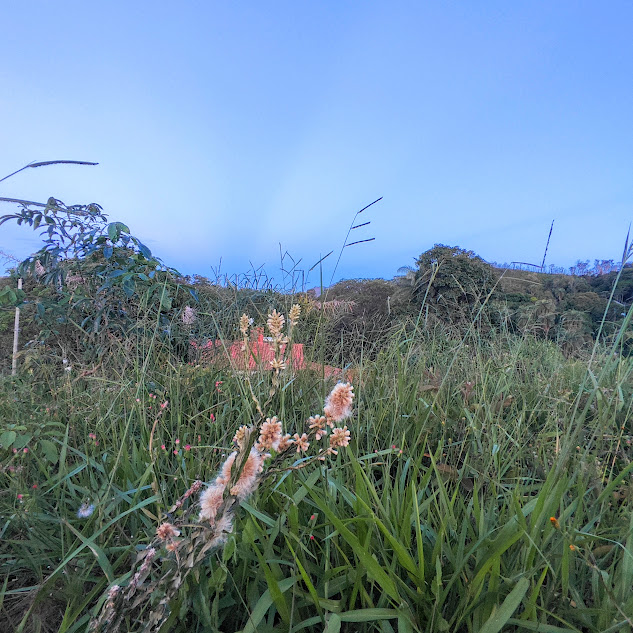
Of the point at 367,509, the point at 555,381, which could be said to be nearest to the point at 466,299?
the point at 555,381

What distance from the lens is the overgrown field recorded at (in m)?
0.98

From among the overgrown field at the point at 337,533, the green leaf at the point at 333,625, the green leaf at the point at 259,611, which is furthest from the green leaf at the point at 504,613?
the green leaf at the point at 259,611

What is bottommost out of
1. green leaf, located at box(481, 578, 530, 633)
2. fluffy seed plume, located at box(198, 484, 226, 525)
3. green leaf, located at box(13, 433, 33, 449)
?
green leaf, located at box(481, 578, 530, 633)

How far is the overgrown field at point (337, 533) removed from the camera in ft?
3.21

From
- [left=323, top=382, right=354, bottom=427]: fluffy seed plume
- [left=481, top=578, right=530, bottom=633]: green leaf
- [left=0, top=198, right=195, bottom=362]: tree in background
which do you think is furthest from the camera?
[left=0, top=198, right=195, bottom=362]: tree in background

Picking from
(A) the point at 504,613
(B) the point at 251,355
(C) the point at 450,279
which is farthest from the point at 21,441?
(C) the point at 450,279

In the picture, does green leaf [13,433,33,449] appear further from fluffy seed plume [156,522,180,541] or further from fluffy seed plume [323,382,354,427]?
fluffy seed plume [323,382,354,427]

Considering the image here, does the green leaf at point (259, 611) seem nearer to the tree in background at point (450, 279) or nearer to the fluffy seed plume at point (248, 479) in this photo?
the fluffy seed plume at point (248, 479)

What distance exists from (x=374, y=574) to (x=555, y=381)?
8.08ft

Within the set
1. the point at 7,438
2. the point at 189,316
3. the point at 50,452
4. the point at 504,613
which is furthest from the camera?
the point at 189,316

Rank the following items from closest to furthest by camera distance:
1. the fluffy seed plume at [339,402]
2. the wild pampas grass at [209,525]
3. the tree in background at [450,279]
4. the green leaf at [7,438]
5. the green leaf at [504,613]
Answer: the wild pampas grass at [209,525], the fluffy seed plume at [339,402], the green leaf at [504,613], the green leaf at [7,438], the tree in background at [450,279]

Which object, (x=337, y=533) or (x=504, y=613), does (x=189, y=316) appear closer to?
(x=337, y=533)

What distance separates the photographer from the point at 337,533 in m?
1.20

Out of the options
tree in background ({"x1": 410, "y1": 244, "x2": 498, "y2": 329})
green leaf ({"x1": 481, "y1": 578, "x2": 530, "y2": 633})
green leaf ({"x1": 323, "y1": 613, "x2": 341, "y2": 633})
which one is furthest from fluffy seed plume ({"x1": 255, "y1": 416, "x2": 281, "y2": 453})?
tree in background ({"x1": 410, "y1": 244, "x2": 498, "y2": 329})
